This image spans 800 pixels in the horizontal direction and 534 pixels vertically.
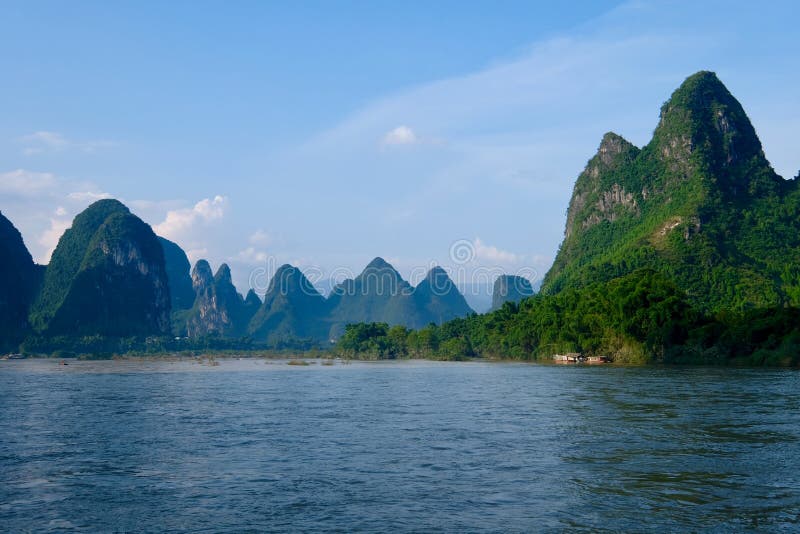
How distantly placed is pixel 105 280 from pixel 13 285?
1993 centimetres

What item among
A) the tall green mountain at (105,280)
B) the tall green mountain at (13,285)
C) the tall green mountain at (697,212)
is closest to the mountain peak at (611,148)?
the tall green mountain at (697,212)

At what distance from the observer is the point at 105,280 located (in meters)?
174

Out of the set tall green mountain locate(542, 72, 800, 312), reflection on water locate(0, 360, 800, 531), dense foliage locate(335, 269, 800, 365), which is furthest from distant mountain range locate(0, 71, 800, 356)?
reflection on water locate(0, 360, 800, 531)

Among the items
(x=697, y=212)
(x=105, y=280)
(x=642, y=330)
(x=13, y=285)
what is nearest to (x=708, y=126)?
(x=697, y=212)

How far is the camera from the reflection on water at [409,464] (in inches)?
564

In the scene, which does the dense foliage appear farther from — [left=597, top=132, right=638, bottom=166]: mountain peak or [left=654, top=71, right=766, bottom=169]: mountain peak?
[left=597, top=132, right=638, bottom=166]: mountain peak

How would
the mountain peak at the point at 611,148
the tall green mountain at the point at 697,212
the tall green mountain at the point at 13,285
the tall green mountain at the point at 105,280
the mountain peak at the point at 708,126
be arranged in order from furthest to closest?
the mountain peak at the point at 611,148
the tall green mountain at the point at 105,280
the tall green mountain at the point at 13,285
the mountain peak at the point at 708,126
the tall green mountain at the point at 697,212

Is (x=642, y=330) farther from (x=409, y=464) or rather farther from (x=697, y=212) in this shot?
(x=409, y=464)

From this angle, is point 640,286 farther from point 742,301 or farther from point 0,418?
point 0,418

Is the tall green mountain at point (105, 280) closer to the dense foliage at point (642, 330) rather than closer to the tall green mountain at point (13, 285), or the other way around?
the tall green mountain at point (13, 285)

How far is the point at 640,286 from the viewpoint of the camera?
79.1m

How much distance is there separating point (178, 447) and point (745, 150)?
146875 millimetres

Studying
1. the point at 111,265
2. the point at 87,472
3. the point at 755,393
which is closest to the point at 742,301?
the point at 755,393

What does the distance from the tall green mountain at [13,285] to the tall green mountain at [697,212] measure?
11600 cm
